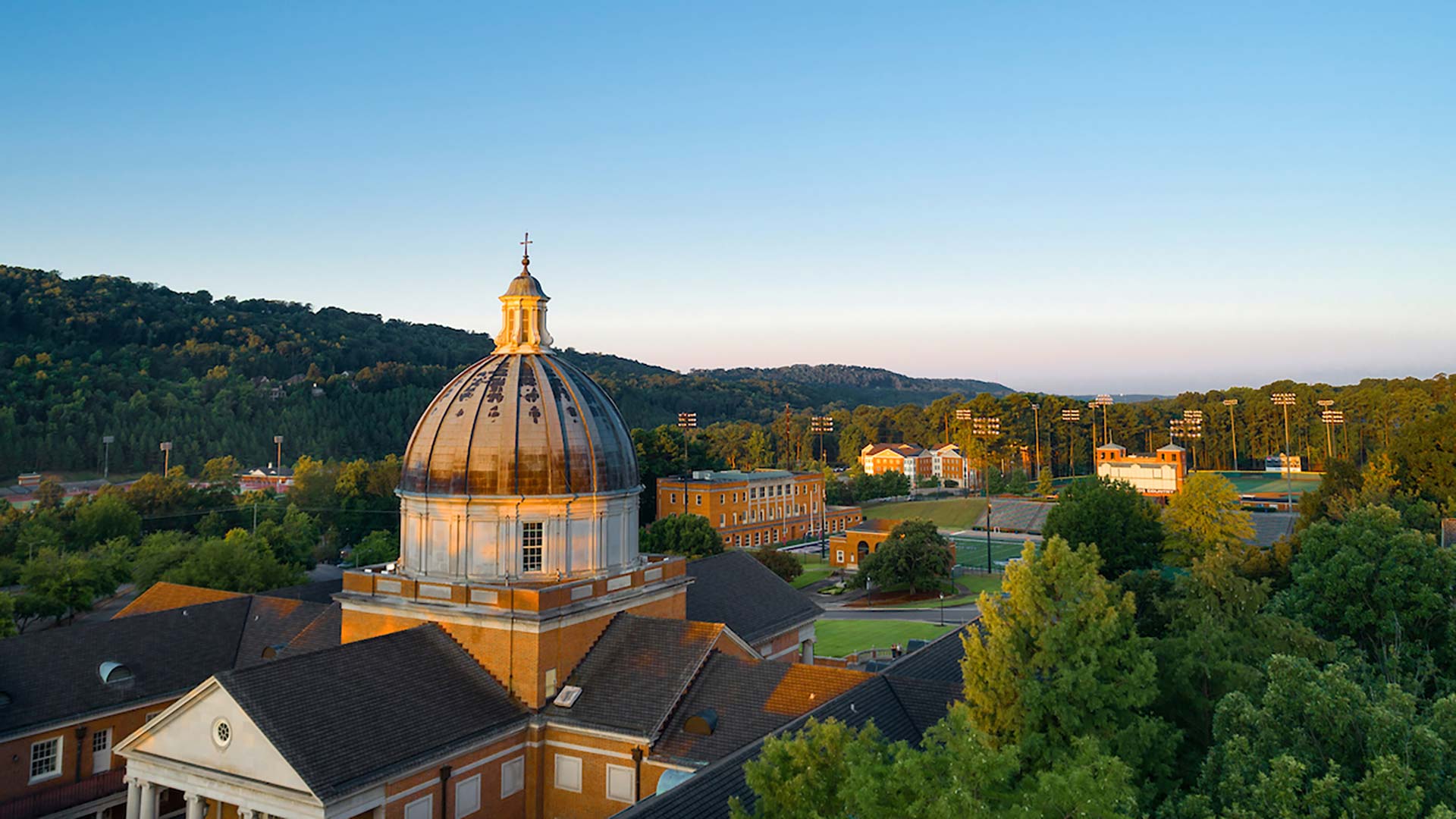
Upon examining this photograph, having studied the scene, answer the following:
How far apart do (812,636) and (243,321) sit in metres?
155

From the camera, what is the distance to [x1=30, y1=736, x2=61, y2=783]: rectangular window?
27516 mm

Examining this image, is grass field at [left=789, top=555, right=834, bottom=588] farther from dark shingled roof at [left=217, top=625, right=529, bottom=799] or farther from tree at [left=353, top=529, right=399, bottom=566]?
dark shingled roof at [left=217, top=625, right=529, bottom=799]

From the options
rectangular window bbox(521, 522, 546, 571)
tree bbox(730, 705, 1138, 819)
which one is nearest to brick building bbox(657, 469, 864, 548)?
rectangular window bbox(521, 522, 546, 571)

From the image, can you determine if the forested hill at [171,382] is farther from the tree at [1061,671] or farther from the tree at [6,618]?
the tree at [1061,671]

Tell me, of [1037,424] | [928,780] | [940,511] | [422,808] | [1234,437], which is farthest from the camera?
[1234,437]

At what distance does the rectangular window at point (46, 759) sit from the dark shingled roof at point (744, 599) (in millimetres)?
20912

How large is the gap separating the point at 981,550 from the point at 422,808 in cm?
7808

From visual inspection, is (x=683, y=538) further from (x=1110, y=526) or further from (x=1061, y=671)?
(x=1061, y=671)

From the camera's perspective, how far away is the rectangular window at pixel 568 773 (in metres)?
25.5

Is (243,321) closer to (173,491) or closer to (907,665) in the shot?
(173,491)

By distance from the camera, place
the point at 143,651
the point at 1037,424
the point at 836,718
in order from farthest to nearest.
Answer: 1. the point at 1037,424
2. the point at 143,651
3. the point at 836,718

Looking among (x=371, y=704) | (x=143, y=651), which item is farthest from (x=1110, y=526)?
(x=143, y=651)

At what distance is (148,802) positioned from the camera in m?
23.1

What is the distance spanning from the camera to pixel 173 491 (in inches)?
3103
